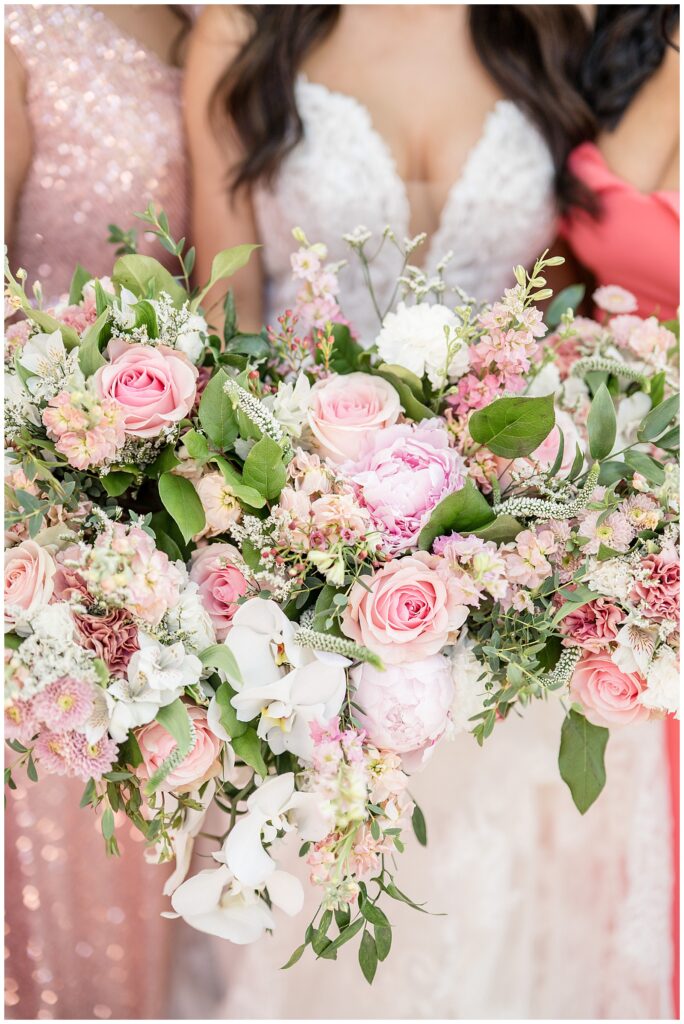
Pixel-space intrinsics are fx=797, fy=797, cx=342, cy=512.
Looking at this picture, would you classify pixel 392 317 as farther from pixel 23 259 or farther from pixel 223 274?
pixel 23 259

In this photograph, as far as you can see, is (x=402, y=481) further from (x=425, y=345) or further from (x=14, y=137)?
(x=14, y=137)

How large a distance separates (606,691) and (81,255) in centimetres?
94

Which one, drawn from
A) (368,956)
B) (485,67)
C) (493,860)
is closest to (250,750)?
(368,956)

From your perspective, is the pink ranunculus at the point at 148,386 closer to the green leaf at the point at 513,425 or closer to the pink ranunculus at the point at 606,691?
the green leaf at the point at 513,425

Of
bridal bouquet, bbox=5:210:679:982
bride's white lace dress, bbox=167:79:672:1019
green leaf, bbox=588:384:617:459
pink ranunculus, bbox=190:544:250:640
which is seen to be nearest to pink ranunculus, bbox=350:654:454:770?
bridal bouquet, bbox=5:210:679:982

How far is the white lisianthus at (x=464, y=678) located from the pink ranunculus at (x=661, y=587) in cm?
13

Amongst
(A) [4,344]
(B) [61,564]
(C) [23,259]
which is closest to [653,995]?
(B) [61,564]

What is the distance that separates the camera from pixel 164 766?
21.5 inches

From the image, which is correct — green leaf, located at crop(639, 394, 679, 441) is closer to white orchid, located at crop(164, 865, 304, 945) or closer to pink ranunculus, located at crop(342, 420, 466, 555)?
pink ranunculus, located at crop(342, 420, 466, 555)

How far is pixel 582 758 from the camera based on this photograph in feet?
2.22

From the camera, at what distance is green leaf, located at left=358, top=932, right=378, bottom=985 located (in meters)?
0.58

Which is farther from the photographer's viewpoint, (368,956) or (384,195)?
(384,195)

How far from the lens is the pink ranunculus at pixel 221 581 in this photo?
61cm

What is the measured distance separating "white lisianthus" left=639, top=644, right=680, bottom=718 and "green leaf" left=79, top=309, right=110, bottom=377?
0.49m
